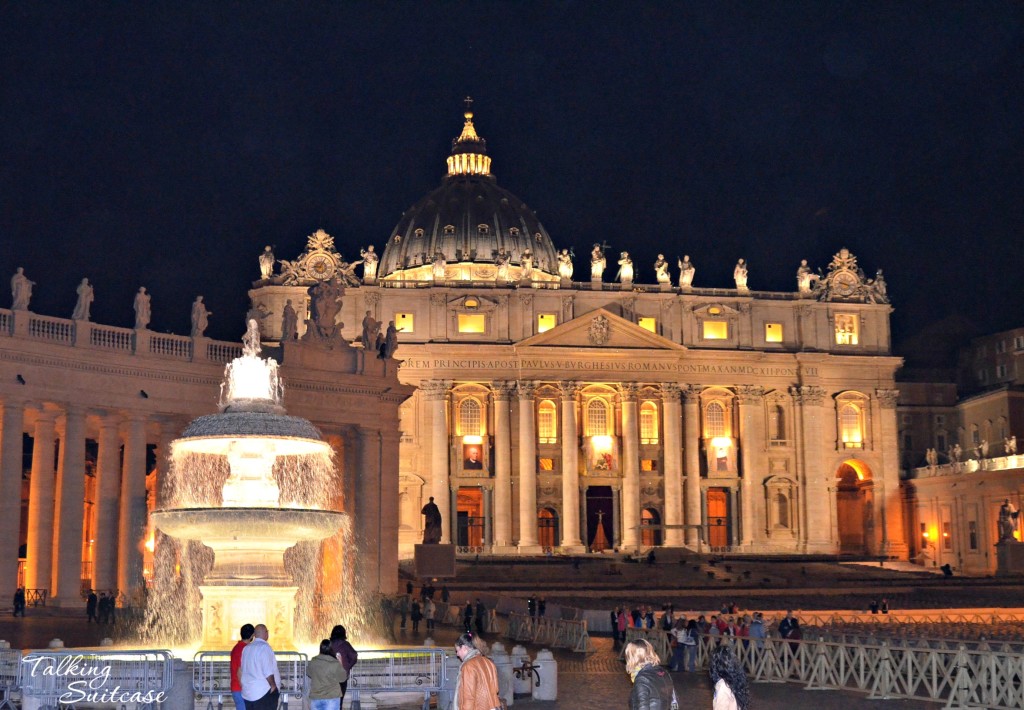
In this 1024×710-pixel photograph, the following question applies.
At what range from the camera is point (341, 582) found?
148ft

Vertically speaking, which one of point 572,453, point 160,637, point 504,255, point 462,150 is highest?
point 462,150

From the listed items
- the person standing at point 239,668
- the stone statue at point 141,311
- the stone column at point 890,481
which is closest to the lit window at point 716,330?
the stone column at point 890,481

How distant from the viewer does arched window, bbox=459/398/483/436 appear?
Result: 316ft

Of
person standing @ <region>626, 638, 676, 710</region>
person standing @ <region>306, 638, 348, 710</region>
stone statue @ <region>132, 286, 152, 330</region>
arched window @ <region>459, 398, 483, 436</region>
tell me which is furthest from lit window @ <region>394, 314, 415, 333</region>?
person standing @ <region>626, 638, 676, 710</region>

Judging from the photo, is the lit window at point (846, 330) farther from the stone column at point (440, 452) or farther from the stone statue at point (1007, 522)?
the stone column at point (440, 452)

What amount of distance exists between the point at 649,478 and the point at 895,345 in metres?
31.5

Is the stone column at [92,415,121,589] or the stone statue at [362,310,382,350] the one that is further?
the stone statue at [362,310,382,350]

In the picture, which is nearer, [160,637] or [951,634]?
[951,634]

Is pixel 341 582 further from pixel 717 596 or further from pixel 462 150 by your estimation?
pixel 462 150

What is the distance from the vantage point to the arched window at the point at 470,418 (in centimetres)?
9638

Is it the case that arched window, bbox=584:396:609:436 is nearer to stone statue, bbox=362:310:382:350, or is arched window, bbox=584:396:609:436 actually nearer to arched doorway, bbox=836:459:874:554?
arched doorway, bbox=836:459:874:554

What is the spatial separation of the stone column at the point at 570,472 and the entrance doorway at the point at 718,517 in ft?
32.3

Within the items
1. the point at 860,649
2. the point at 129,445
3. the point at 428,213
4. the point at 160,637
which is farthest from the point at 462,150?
the point at 860,649

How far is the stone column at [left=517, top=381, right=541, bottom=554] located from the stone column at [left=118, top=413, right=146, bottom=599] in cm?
4900
